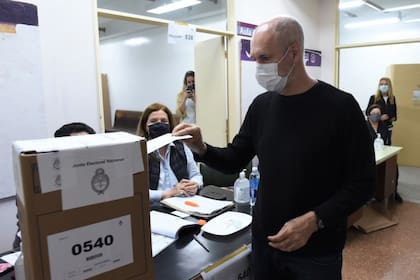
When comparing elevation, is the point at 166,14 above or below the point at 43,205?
above

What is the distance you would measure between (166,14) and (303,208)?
102 inches

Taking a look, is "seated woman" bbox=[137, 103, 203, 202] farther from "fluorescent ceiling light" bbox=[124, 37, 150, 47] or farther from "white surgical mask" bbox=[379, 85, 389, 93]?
"fluorescent ceiling light" bbox=[124, 37, 150, 47]

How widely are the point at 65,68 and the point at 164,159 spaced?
3.09 ft

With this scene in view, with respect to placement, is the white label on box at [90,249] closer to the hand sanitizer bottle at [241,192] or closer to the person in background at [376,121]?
the hand sanitizer bottle at [241,192]

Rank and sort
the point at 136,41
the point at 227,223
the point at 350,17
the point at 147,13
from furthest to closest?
the point at 136,41, the point at 350,17, the point at 147,13, the point at 227,223

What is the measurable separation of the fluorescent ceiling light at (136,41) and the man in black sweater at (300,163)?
4.99 metres

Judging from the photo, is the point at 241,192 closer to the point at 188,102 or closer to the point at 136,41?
the point at 188,102

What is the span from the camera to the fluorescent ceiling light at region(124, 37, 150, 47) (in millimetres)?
5973

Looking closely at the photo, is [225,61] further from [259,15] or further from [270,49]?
[270,49]

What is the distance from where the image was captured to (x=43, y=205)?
677mm

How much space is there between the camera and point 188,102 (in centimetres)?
432

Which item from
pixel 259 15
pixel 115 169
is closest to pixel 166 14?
pixel 259 15

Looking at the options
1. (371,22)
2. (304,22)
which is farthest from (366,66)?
(304,22)

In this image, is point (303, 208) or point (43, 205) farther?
point (303, 208)
